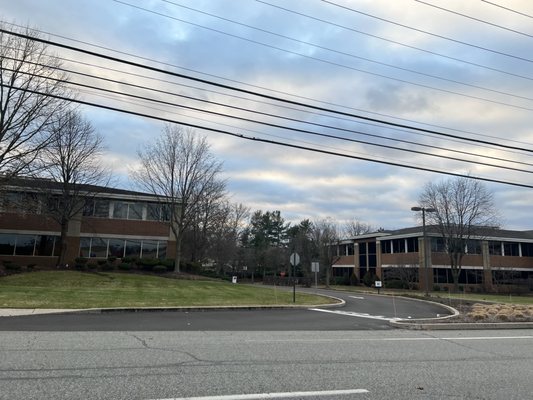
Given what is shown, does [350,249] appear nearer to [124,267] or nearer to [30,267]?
[124,267]

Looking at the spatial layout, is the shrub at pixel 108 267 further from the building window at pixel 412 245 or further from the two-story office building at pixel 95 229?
the building window at pixel 412 245

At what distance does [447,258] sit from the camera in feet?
170

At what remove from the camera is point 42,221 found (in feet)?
128

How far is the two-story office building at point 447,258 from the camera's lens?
51.2 m

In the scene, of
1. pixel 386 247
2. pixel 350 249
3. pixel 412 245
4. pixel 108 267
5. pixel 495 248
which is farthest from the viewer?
pixel 350 249

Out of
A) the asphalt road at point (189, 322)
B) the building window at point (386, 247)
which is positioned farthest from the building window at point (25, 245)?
the building window at point (386, 247)

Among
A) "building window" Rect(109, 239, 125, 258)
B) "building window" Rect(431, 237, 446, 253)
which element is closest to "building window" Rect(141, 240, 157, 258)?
"building window" Rect(109, 239, 125, 258)

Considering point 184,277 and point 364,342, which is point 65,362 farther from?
point 184,277

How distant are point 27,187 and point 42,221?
16.0ft

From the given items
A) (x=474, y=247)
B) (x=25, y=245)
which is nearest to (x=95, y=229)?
(x=25, y=245)

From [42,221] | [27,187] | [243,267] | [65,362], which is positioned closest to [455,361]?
[65,362]

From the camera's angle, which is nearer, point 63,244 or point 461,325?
point 461,325

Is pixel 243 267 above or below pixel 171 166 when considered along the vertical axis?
below

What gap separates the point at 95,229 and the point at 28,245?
542 cm
